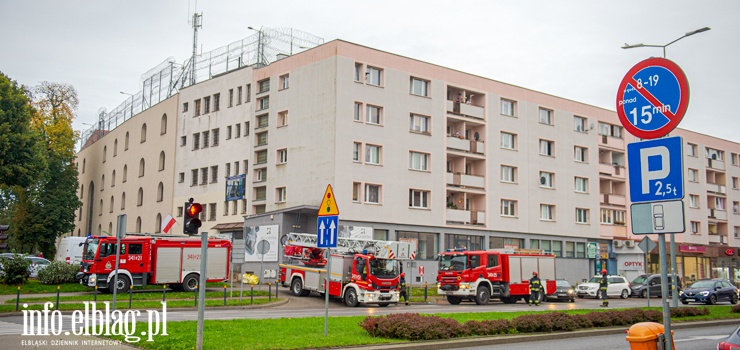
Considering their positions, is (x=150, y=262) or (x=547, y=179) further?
(x=547, y=179)

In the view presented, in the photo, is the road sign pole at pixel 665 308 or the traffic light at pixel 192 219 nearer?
the road sign pole at pixel 665 308

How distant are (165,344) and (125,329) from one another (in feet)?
9.80

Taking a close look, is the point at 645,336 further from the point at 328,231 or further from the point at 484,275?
the point at 484,275

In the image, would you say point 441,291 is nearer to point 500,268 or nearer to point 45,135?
point 500,268

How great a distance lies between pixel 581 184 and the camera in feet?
201

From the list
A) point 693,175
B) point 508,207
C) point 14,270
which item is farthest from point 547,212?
point 14,270

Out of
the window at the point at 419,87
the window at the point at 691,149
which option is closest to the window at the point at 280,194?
the window at the point at 419,87

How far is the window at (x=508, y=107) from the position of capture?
184ft

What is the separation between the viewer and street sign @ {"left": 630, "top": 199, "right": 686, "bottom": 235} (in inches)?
254

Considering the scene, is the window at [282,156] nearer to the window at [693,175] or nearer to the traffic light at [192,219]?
the traffic light at [192,219]

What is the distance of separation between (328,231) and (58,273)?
1137 inches

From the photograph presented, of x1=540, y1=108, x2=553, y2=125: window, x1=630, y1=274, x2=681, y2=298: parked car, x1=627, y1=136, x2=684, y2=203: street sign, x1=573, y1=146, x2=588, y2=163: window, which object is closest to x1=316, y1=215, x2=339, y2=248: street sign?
x1=627, y1=136, x2=684, y2=203: street sign

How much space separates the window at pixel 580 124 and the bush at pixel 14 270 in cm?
4431

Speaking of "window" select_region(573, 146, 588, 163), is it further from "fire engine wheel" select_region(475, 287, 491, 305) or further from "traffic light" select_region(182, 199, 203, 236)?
"traffic light" select_region(182, 199, 203, 236)
